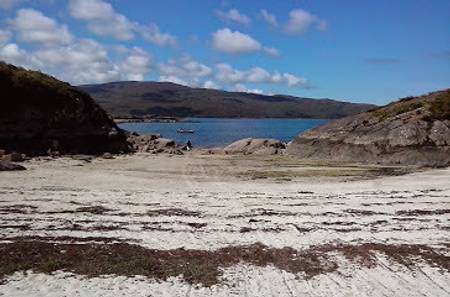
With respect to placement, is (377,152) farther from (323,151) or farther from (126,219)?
(126,219)

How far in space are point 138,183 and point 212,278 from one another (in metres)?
16.9

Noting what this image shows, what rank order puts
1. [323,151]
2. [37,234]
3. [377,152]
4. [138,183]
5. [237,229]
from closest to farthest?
[37,234] → [237,229] → [138,183] → [377,152] → [323,151]

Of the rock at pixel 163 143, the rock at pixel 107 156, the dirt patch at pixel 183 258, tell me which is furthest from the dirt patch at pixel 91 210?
the rock at pixel 163 143

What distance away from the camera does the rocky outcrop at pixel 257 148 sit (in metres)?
56.1

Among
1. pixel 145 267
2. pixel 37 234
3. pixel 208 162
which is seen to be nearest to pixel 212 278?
pixel 145 267

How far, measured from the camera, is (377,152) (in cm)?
4409

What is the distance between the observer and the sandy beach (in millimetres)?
13977

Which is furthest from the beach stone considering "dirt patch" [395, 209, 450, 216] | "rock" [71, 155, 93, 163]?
"dirt patch" [395, 209, 450, 216]

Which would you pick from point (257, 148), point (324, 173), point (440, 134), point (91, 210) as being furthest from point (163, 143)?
point (91, 210)

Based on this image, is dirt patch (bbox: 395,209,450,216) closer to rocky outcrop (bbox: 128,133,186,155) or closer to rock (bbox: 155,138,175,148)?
rocky outcrop (bbox: 128,133,186,155)

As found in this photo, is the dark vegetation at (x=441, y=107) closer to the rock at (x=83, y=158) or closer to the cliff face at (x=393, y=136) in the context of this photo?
the cliff face at (x=393, y=136)

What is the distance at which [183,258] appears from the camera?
15820 mm

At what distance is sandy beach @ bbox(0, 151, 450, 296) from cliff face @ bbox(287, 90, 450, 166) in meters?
8.63

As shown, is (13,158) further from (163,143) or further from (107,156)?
(163,143)
